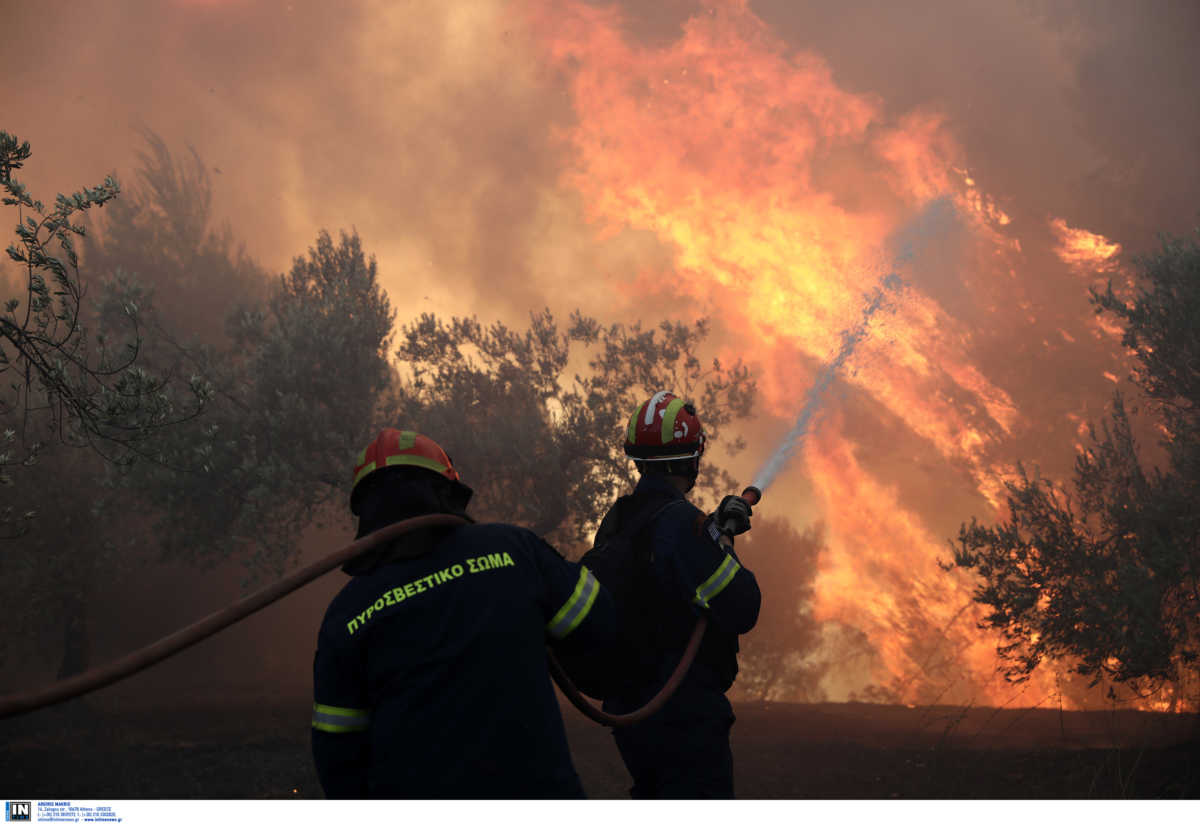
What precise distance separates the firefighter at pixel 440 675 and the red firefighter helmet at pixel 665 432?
2.28 m

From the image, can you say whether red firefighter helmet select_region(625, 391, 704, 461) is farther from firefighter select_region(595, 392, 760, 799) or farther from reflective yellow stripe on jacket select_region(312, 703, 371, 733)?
reflective yellow stripe on jacket select_region(312, 703, 371, 733)

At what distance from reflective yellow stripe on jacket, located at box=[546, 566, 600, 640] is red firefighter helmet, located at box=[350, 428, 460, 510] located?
72cm

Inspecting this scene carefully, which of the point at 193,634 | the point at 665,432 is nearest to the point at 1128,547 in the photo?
the point at 665,432

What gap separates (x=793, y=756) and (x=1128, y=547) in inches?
265

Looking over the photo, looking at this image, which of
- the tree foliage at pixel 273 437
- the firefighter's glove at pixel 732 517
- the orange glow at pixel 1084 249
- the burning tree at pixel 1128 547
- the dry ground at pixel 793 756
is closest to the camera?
the firefighter's glove at pixel 732 517

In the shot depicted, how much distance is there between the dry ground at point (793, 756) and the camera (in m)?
11.8

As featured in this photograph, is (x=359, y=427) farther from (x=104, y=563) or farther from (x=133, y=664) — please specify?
(x=133, y=664)

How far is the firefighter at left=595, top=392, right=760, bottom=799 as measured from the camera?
15.4ft

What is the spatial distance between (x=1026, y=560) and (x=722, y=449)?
8.97m

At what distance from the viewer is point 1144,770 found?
38.3 feet

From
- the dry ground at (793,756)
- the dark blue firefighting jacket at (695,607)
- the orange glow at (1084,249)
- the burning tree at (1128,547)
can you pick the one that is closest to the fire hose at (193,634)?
the dark blue firefighting jacket at (695,607)

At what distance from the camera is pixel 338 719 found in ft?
10.3

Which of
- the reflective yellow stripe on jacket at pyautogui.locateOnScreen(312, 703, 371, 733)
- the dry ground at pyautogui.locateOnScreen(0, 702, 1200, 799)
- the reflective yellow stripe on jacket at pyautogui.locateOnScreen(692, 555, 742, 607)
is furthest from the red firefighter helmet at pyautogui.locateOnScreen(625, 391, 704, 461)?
the dry ground at pyautogui.locateOnScreen(0, 702, 1200, 799)

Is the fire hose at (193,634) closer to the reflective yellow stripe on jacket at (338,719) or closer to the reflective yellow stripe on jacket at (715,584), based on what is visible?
the reflective yellow stripe on jacket at (338,719)
